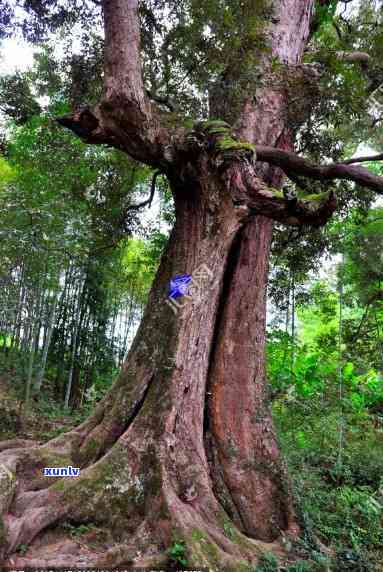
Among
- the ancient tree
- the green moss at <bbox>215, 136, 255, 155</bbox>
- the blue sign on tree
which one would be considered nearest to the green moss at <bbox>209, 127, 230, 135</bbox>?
the ancient tree

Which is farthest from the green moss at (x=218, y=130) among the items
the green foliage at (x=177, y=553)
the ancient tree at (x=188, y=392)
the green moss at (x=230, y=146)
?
the green foliage at (x=177, y=553)

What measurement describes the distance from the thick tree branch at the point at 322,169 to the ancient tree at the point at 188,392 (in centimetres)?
1

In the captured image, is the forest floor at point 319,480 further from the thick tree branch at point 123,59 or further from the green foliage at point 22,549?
the thick tree branch at point 123,59

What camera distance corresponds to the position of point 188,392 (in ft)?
11.9

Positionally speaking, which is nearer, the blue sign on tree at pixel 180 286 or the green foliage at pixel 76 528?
the green foliage at pixel 76 528

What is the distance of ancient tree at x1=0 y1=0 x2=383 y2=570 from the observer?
3.04 meters

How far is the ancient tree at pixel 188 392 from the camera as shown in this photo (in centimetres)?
304

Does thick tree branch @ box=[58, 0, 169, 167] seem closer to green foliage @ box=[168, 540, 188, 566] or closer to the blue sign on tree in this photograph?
the blue sign on tree

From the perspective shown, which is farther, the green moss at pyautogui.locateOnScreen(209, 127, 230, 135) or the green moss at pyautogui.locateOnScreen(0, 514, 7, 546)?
the green moss at pyautogui.locateOnScreen(209, 127, 230, 135)

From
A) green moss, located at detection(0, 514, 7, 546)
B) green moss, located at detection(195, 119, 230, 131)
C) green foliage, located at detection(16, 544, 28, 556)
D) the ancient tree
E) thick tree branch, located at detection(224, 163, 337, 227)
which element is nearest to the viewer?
green moss, located at detection(0, 514, 7, 546)

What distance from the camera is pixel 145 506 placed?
312cm

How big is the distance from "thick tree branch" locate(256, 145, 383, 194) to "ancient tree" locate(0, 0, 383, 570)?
0.03ft

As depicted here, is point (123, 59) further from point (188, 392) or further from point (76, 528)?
point (76, 528)

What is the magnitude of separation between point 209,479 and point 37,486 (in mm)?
1379
